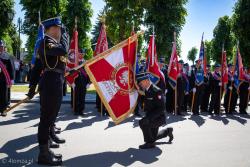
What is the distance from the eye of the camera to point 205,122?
35.8ft

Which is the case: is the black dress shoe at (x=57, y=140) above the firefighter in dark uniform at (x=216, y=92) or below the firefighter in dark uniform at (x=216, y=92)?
below

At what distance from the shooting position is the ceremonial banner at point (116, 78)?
22.0 ft

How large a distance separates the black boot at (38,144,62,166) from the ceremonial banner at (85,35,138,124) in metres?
1.65

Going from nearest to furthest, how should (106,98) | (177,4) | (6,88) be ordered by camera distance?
(106,98), (6,88), (177,4)

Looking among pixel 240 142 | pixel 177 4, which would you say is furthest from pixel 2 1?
pixel 240 142

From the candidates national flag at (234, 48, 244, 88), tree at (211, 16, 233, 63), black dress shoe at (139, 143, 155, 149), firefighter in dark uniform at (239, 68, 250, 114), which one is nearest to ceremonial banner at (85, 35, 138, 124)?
black dress shoe at (139, 143, 155, 149)

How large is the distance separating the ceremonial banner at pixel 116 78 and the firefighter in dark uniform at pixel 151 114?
253mm

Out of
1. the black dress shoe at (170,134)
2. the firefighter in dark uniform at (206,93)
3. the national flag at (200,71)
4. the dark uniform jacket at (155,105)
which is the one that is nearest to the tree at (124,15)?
the firefighter in dark uniform at (206,93)

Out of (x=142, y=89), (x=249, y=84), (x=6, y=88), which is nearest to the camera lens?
(x=142, y=89)

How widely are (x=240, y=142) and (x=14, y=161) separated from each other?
16.0ft

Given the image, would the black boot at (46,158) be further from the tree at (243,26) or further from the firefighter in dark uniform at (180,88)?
the tree at (243,26)

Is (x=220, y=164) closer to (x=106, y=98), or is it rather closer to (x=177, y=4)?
(x=106, y=98)

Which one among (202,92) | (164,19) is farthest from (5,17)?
(202,92)

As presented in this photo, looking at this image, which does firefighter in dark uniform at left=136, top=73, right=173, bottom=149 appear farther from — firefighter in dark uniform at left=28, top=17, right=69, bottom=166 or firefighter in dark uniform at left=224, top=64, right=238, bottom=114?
firefighter in dark uniform at left=224, top=64, right=238, bottom=114
